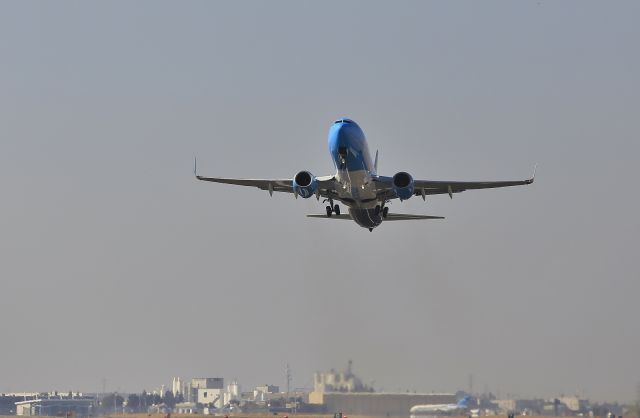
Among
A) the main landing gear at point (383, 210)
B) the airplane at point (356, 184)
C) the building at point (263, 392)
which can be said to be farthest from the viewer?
the building at point (263, 392)

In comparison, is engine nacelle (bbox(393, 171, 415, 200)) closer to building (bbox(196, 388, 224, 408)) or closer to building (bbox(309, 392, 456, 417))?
building (bbox(309, 392, 456, 417))

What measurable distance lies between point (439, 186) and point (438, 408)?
2074cm

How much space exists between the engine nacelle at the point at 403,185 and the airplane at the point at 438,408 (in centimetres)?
2039

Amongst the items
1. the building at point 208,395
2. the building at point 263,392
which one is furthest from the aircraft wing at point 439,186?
the building at point 208,395

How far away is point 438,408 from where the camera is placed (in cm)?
8075

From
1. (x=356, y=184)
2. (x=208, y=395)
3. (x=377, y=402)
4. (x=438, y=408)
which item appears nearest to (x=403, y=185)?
(x=356, y=184)

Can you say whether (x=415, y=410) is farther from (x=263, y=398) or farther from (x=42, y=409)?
(x=42, y=409)

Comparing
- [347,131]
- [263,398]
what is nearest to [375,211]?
[347,131]

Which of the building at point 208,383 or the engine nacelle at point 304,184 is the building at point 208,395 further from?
the engine nacelle at point 304,184

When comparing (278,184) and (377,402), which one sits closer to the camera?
(278,184)

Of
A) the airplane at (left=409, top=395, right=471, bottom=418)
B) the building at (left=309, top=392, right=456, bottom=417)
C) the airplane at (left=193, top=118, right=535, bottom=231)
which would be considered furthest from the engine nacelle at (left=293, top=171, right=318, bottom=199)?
the airplane at (left=409, top=395, right=471, bottom=418)

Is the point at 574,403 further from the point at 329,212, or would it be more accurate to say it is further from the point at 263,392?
the point at 263,392

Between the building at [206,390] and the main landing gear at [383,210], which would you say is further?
the building at [206,390]

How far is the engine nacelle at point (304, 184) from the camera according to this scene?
206 ft
